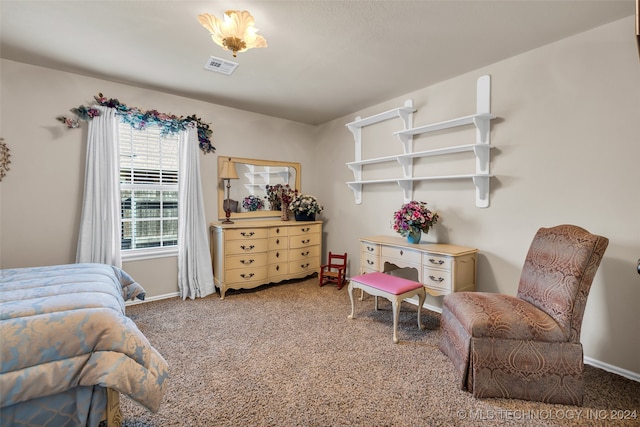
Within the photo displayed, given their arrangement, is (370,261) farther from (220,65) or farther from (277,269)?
(220,65)

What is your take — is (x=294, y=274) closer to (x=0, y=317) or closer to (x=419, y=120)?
(x=419, y=120)

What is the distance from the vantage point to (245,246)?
3561 millimetres

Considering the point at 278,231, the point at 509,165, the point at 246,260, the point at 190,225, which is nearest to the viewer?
the point at 509,165

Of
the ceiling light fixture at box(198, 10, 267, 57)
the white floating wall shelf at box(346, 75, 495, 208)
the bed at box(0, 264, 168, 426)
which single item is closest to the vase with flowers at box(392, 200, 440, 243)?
the white floating wall shelf at box(346, 75, 495, 208)

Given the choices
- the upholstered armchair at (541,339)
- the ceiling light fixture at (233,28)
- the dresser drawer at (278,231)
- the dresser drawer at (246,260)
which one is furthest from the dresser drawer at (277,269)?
the ceiling light fixture at (233,28)

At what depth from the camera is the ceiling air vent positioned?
2.59 m

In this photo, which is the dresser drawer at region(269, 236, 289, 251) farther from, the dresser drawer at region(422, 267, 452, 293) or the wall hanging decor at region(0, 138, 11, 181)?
the wall hanging decor at region(0, 138, 11, 181)

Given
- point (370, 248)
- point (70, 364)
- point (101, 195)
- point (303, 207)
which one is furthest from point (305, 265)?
point (70, 364)

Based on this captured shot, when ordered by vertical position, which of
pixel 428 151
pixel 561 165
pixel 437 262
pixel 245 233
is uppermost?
pixel 428 151

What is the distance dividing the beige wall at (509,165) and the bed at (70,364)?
1.81 metres

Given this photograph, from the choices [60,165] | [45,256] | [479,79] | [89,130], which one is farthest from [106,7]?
[479,79]

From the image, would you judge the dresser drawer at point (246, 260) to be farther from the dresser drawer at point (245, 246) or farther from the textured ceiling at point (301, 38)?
the textured ceiling at point (301, 38)

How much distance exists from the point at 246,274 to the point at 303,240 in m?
0.94

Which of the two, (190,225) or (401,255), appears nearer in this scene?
(401,255)
